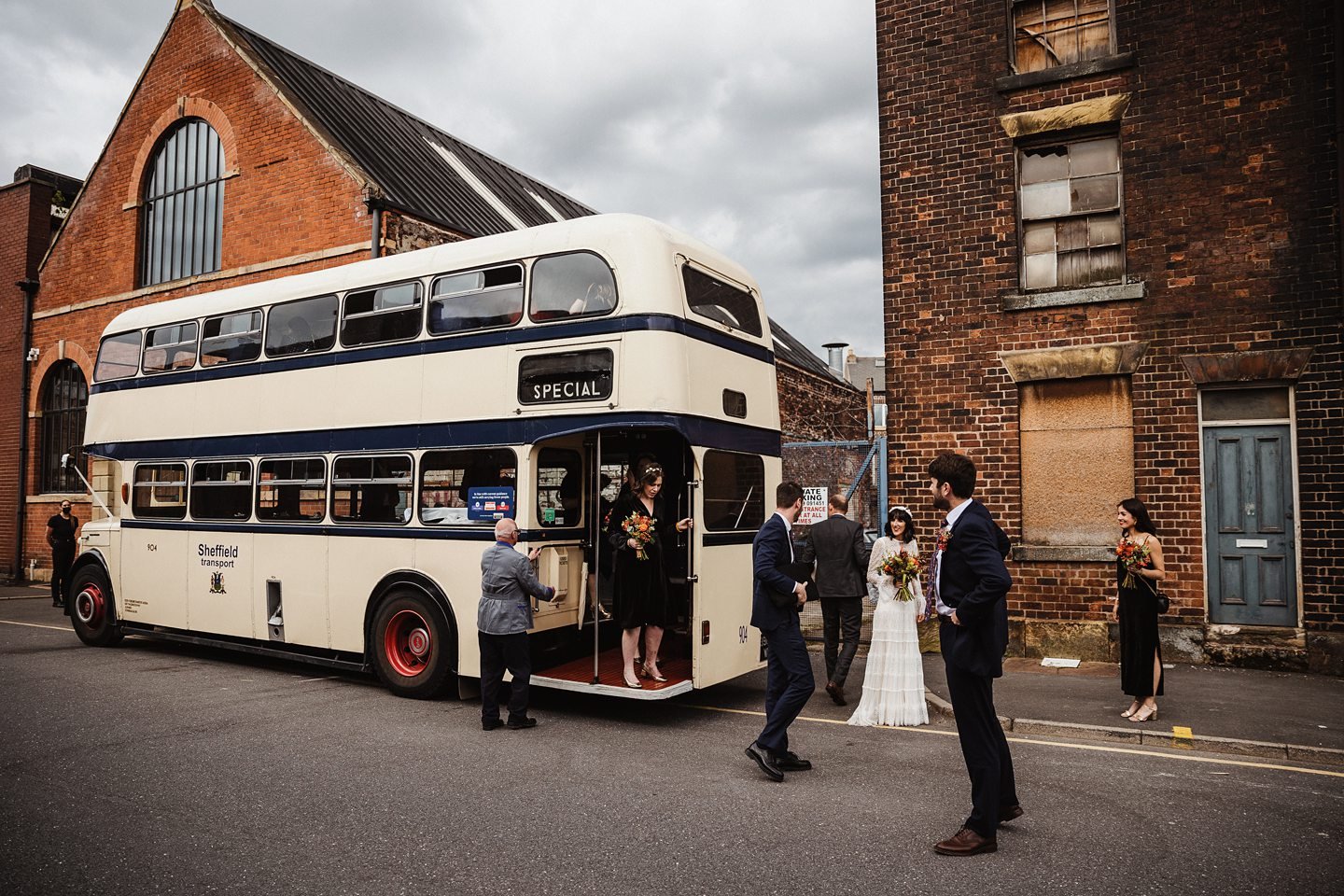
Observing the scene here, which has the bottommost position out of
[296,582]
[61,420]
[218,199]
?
[296,582]

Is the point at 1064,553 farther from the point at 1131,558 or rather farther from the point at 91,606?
the point at 91,606

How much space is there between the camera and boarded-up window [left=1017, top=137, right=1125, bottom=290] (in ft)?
34.1

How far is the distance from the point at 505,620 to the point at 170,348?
6.74 meters

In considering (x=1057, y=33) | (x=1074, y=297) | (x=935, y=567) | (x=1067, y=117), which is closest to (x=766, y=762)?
(x=935, y=567)

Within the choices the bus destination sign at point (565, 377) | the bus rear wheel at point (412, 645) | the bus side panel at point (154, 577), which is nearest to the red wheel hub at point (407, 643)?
the bus rear wheel at point (412, 645)

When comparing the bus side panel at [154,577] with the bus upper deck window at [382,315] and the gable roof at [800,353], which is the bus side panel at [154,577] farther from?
the gable roof at [800,353]

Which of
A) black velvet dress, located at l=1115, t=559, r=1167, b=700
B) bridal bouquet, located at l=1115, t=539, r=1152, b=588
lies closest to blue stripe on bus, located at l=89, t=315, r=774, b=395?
bridal bouquet, located at l=1115, t=539, r=1152, b=588

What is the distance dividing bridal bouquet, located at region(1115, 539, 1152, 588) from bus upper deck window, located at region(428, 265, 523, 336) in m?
5.55

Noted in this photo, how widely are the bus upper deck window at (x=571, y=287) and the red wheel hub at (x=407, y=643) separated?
10.5ft

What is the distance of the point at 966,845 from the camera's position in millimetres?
4566

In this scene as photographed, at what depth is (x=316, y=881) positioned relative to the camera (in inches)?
166

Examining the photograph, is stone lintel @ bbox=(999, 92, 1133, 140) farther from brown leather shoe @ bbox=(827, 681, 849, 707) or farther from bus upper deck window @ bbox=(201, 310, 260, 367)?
bus upper deck window @ bbox=(201, 310, 260, 367)

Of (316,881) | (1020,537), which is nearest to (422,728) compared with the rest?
(316,881)

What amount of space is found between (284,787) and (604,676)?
2.92 meters
